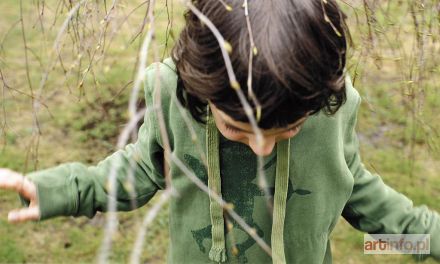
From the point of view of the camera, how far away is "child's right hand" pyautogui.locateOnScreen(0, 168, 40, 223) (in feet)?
4.25

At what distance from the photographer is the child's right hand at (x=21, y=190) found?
1297mm

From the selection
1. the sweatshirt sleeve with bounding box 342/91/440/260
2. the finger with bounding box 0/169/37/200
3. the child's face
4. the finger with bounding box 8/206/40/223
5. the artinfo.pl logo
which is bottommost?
the artinfo.pl logo

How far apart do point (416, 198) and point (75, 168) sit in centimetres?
183

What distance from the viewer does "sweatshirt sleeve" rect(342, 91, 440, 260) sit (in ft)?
4.95

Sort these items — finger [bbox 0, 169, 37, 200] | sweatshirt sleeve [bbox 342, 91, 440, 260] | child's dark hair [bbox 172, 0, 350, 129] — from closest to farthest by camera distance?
child's dark hair [bbox 172, 0, 350, 129] < finger [bbox 0, 169, 37, 200] < sweatshirt sleeve [bbox 342, 91, 440, 260]

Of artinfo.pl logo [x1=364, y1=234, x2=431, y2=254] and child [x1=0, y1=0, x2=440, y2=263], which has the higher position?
child [x1=0, y1=0, x2=440, y2=263]

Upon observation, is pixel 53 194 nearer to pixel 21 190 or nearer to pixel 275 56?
pixel 21 190

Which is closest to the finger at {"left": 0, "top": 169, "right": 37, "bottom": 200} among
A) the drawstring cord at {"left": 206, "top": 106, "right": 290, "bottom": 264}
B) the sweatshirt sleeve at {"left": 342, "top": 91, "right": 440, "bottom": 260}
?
the drawstring cord at {"left": 206, "top": 106, "right": 290, "bottom": 264}

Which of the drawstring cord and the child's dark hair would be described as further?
the drawstring cord

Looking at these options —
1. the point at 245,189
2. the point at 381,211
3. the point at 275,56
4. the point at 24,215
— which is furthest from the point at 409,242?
the point at 24,215

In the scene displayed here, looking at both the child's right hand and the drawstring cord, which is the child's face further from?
the child's right hand

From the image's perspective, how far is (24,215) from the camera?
1.33 meters

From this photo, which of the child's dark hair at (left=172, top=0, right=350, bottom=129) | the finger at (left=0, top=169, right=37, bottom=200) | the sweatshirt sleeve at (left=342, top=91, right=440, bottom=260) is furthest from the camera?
the sweatshirt sleeve at (left=342, top=91, right=440, bottom=260)

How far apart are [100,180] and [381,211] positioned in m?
0.66
